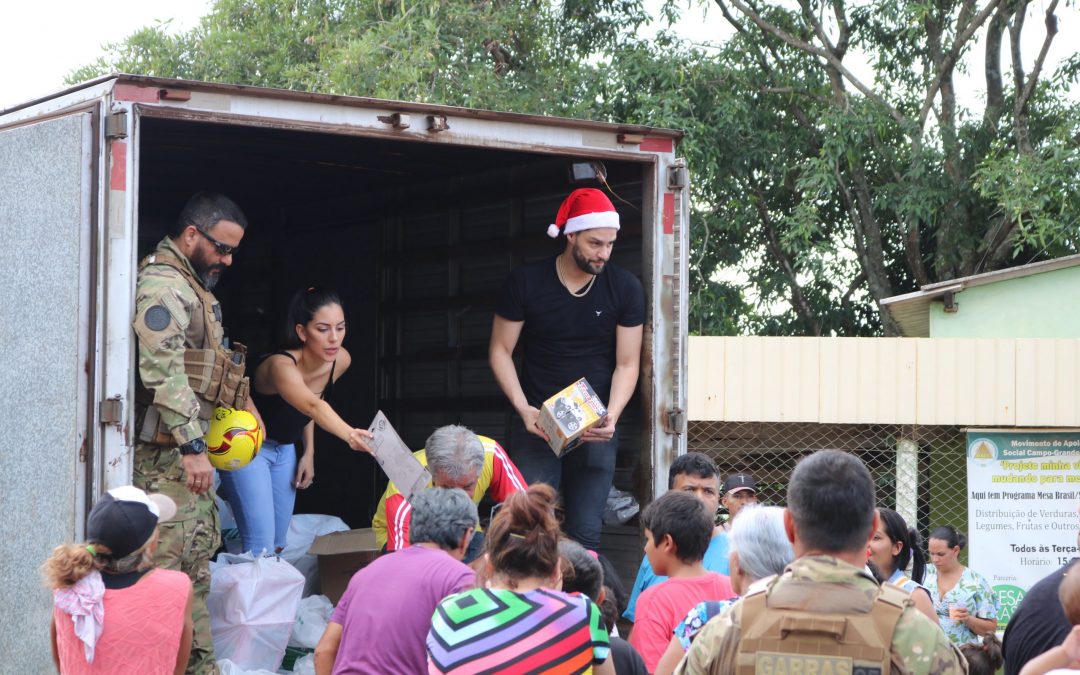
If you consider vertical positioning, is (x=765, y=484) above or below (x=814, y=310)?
below

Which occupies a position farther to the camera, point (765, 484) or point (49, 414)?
point (765, 484)

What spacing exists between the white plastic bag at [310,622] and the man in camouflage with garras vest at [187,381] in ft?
2.66

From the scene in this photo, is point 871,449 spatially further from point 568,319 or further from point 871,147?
point 871,147

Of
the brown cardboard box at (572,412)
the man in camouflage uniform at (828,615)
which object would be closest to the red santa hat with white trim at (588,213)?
the brown cardboard box at (572,412)

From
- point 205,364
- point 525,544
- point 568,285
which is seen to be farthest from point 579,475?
point 525,544

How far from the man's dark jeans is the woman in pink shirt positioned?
234 centimetres

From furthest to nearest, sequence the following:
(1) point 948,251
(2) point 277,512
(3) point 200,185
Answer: (1) point 948,251, (3) point 200,185, (2) point 277,512

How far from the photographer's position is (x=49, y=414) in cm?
443

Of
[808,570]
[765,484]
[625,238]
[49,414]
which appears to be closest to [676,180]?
[625,238]

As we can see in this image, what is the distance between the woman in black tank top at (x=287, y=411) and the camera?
5.68 meters

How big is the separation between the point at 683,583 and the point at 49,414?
2319 mm

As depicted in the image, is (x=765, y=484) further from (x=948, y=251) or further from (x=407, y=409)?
(x=948, y=251)

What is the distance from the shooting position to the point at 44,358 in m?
4.48

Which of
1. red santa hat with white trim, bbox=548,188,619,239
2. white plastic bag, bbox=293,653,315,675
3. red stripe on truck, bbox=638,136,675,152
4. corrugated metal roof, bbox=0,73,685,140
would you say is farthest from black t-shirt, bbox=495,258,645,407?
white plastic bag, bbox=293,653,315,675
